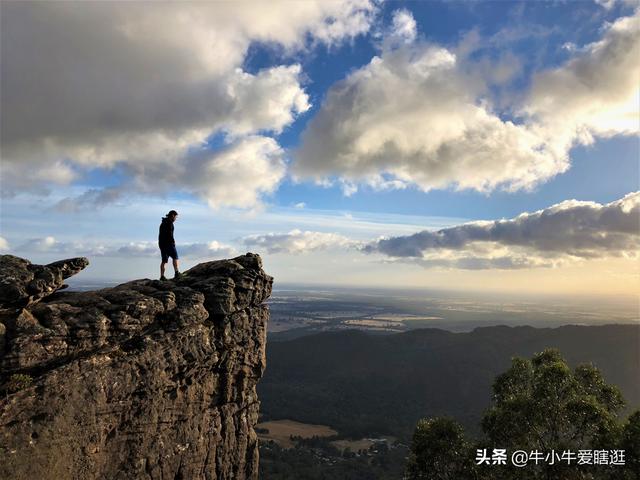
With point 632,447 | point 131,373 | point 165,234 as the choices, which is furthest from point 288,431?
point 131,373

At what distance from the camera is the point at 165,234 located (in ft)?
79.2

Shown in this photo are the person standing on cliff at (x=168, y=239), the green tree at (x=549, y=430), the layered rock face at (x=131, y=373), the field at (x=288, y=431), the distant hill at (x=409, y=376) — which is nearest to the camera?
the layered rock face at (x=131, y=373)

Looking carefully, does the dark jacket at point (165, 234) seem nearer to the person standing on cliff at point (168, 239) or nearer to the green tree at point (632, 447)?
the person standing on cliff at point (168, 239)

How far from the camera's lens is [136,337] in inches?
764

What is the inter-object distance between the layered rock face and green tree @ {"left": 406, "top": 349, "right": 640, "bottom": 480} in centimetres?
1091

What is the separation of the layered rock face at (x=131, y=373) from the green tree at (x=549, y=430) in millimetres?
10915

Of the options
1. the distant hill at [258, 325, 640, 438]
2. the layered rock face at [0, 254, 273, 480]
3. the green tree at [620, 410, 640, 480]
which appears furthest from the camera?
the distant hill at [258, 325, 640, 438]

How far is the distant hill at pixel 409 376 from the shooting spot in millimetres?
135875

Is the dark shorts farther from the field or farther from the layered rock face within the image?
the field

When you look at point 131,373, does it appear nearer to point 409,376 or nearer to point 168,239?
point 168,239

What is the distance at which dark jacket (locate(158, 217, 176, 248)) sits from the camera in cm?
2411

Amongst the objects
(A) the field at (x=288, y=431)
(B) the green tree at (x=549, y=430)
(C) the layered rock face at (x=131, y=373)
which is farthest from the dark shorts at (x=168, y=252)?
(A) the field at (x=288, y=431)

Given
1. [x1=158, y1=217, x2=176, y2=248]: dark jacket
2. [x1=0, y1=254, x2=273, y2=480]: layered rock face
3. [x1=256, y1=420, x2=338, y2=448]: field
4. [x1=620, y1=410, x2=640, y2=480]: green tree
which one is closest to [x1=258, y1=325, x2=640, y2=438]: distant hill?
[x1=256, y1=420, x2=338, y2=448]: field

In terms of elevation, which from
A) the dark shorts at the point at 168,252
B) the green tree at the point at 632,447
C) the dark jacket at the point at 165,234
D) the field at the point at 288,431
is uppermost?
the dark jacket at the point at 165,234
